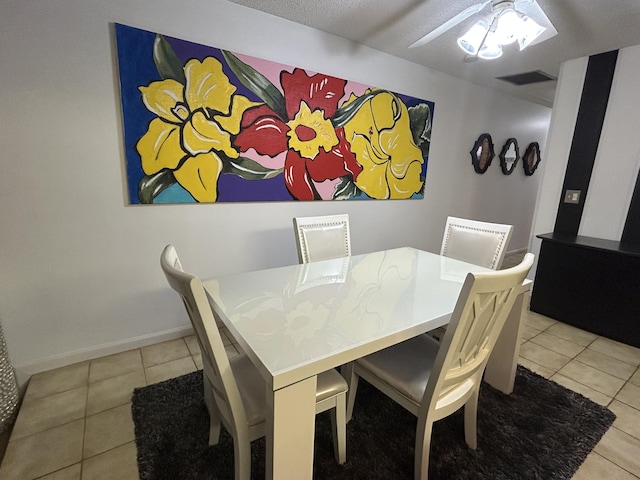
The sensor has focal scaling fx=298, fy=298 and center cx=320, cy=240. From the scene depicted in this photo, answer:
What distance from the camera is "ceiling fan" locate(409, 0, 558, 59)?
1.30 m

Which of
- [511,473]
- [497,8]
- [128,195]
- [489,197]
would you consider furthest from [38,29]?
[489,197]

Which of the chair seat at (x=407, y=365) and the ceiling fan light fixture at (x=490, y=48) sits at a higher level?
the ceiling fan light fixture at (x=490, y=48)

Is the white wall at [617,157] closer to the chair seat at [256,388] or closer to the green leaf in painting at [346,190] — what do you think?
the green leaf in painting at [346,190]

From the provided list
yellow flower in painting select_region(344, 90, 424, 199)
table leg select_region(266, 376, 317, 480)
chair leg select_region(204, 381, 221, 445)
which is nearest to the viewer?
table leg select_region(266, 376, 317, 480)

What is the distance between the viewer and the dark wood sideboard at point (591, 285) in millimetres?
2217

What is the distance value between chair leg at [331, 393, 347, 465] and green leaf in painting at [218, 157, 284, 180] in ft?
5.20

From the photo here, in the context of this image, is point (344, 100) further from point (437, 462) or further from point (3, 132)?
point (437, 462)

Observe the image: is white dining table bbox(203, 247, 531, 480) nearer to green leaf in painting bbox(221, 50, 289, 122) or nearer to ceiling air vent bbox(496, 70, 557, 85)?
green leaf in painting bbox(221, 50, 289, 122)

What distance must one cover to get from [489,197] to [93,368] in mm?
4430

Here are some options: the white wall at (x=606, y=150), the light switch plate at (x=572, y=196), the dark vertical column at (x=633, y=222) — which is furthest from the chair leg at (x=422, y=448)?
the light switch plate at (x=572, y=196)

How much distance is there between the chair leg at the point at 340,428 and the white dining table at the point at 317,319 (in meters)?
0.30

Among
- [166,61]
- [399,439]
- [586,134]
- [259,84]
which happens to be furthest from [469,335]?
[586,134]

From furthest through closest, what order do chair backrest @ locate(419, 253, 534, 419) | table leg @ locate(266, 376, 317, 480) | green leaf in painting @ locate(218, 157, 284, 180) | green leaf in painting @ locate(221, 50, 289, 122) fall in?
green leaf in painting @ locate(218, 157, 284, 180) < green leaf in painting @ locate(221, 50, 289, 122) < chair backrest @ locate(419, 253, 534, 419) < table leg @ locate(266, 376, 317, 480)

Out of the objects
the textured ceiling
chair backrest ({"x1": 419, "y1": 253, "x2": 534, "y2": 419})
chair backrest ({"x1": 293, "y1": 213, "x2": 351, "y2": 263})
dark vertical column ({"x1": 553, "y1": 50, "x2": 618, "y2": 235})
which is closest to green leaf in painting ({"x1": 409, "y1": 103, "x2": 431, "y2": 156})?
the textured ceiling
